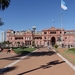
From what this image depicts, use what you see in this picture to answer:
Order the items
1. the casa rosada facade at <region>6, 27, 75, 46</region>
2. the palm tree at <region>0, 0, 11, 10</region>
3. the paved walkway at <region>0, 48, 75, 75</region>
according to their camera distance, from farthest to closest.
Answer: the casa rosada facade at <region>6, 27, 75, 46</region>
the palm tree at <region>0, 0, 11, 10</region>
the paved walkway at <region>0, 48, 75, 75</region>

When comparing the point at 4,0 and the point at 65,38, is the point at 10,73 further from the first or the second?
the point at 65,38

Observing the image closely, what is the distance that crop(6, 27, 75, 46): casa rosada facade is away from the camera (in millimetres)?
100562

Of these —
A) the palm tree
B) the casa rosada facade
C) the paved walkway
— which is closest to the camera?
the paved walkway

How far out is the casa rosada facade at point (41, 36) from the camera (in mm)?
100562

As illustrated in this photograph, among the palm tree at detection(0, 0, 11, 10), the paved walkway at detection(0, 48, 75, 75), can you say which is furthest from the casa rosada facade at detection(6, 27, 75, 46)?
the paved walkway at detection(0, 48, 75, 75)

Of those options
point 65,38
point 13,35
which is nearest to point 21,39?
point 13,35

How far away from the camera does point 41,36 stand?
105m

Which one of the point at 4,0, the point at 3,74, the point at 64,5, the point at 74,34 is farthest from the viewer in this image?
the point at 74,34

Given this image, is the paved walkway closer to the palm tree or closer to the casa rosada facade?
the palm tree

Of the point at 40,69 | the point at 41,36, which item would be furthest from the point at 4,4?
the point at 41,36

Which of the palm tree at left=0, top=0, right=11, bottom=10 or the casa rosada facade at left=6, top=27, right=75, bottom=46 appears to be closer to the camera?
the palm tree at left=0, top=0, right=11, bottom=10

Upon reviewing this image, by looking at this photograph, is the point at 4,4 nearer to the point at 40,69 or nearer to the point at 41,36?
the point at 40,69

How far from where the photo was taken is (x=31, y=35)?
106000 millimetres

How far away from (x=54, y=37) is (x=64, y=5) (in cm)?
5940
